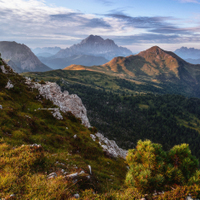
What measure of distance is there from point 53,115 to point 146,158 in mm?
27104

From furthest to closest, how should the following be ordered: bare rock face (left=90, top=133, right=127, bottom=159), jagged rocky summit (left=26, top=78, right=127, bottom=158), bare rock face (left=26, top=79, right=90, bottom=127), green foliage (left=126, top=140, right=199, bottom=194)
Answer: bare rock face (left=26, top=79, right=90, bottom=127), jagged rocky summit (left=26, top=78, right=127, bottom=158), bare rock face (left=90, top=133, right=127, bottom=159), green foliage (left=126, top=140, right=199, bottom=194)

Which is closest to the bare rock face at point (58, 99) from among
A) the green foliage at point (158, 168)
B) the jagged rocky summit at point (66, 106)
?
the jagged rocky summit at point (66, 106)

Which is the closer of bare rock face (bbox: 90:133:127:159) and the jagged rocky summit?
bare rock face (bbox: 90:133:127:159)

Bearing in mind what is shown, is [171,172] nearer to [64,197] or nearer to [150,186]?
[150,186]

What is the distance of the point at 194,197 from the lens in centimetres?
632

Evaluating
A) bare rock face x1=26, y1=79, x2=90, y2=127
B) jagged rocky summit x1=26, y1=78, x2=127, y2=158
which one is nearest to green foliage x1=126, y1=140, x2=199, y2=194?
jagged rocky summit x1=26, y1=78, x2=127, y2=158

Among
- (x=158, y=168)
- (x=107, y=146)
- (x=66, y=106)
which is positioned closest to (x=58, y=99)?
(x=66, y=106)

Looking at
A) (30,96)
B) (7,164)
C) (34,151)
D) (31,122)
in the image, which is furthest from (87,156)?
(30,96)

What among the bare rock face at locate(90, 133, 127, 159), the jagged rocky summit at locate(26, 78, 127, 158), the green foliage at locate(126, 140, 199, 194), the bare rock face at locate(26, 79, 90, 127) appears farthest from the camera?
the bare rock face at locate(26, 79, 90, 127)

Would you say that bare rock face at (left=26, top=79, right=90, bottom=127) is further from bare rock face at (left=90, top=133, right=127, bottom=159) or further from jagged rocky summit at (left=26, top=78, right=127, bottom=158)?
bare rock face at (left=90, top=133, right=127, bottom=159)

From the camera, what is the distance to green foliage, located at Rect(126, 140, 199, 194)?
897cm

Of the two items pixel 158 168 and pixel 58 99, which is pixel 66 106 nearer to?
pixel 58 99

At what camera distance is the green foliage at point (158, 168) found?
8.97 meters

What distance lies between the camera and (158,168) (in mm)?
10352
